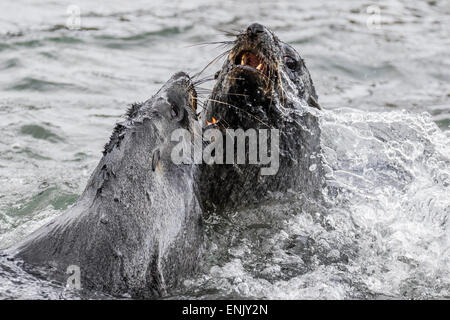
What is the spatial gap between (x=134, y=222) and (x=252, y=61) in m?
1.39

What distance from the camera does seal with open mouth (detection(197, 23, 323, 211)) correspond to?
481 centimetres

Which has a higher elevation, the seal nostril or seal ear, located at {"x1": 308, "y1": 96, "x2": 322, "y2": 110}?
the seal nostril

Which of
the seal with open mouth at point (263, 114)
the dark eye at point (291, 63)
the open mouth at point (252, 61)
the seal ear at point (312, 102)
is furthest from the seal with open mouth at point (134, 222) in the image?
the seal ear at point (312, 102)

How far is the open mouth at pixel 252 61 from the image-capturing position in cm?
483

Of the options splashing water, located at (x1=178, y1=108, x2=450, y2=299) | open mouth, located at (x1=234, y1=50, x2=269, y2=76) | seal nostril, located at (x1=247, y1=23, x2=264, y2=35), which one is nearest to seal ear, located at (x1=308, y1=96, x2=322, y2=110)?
splashing water, located at (x1=178, y1=108, x2=450, y2=299)

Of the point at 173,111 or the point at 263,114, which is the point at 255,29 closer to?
the point at 263,114

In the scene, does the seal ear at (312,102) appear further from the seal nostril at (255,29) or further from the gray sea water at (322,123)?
the seal nostril at (255,29)

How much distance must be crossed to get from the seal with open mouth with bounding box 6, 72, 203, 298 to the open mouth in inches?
23.0

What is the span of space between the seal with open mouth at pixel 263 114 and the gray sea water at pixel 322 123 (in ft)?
0.51

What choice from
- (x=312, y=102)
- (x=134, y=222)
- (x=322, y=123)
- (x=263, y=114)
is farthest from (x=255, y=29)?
(x=134, y=222)

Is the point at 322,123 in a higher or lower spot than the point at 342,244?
higher

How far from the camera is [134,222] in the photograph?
4.07 metres

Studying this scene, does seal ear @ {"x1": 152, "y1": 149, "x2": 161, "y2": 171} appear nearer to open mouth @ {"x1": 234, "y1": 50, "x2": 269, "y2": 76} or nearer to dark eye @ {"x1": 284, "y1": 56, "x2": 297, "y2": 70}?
open mouth @ {"x1": 234, "y1": 50, "x2": 269, "y2": 76}

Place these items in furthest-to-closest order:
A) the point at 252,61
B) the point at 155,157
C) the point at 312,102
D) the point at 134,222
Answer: the point at 312,102 → the point at 252,61 → the point at 155,157 → the point at 134,222
